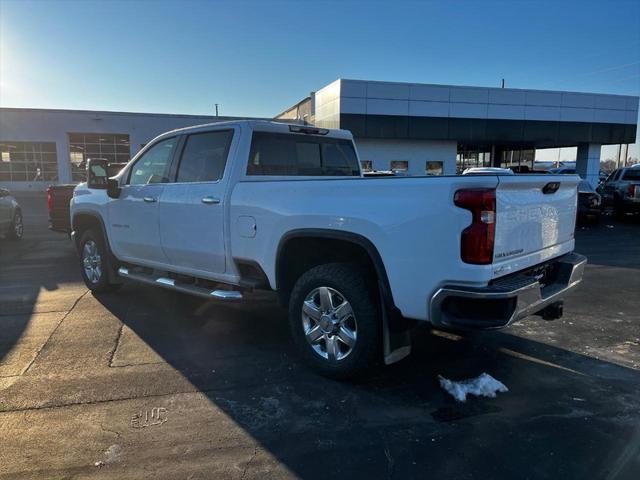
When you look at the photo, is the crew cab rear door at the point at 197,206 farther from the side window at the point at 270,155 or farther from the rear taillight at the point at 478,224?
the rear taillight at the point at 478,224

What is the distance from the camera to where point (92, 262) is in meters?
6.91

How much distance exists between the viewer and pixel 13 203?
41.6 feet

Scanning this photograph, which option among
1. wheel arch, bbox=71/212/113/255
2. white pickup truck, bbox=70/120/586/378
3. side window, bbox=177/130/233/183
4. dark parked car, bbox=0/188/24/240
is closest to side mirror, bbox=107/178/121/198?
white pickup truck, bbox=70/120/586/378

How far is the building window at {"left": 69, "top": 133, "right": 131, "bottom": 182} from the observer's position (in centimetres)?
3297

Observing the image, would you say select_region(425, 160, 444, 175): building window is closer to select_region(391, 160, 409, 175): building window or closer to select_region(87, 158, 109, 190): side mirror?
select_region(391, 160, 409, 175): building window

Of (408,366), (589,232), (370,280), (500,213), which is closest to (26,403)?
(370,280)

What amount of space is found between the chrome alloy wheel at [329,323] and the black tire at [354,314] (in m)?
0.02

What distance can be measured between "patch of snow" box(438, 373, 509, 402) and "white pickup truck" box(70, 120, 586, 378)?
0.46 metres

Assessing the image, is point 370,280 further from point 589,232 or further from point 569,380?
point 589,232

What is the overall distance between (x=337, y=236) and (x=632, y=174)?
1867 centimetres

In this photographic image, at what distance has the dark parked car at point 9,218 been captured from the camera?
1212 centimetres

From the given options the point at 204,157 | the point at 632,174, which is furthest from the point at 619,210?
the point at 204,157

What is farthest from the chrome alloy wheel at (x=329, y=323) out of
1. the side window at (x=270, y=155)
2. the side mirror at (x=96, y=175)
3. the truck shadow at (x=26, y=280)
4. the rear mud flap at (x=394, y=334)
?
the side mirror at (x=96, y=175)

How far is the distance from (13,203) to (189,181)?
985cm
